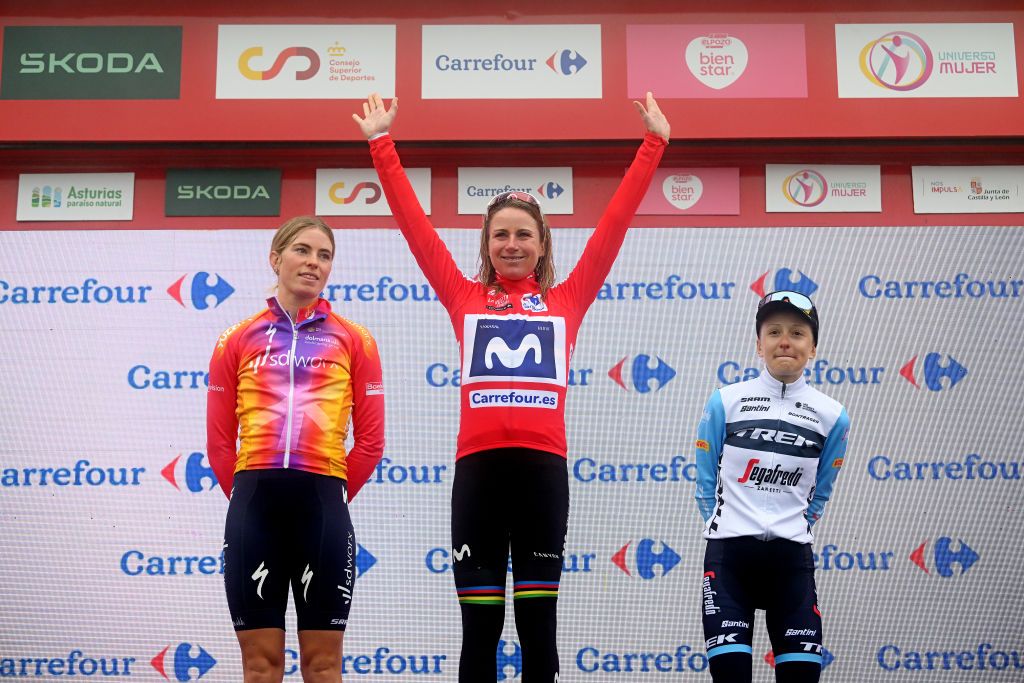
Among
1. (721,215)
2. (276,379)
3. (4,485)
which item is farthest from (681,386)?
(4,485)

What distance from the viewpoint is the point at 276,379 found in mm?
2729

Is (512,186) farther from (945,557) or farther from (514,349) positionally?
(945,557)

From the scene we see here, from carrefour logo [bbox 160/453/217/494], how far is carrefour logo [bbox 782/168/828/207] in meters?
2.80

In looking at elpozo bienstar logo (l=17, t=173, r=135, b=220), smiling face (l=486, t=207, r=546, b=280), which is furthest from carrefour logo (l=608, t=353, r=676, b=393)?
elpozo bienstar logo (l=17, t=173, r=135, b=220)

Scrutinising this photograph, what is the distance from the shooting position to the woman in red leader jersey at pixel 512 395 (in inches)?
101

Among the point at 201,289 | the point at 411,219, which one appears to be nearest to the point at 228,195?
the point at 201,289

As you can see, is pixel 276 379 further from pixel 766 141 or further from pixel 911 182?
pixel 911 182

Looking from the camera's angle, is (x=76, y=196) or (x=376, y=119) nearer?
(x=376, y=119)

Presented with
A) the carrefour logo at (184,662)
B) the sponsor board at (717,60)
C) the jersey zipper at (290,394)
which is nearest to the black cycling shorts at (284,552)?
the jersey zipper at (290,394)

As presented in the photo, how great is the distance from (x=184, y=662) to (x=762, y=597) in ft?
8.38

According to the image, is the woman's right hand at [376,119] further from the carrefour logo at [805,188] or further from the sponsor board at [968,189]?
the sponsor board at [968,189]

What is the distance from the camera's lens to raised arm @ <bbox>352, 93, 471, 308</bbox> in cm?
284

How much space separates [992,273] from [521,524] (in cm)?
287

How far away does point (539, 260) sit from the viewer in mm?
2918
